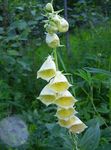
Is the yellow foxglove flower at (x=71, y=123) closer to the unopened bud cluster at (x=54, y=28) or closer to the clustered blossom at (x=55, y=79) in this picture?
the clustered blossom at (x=55, y=79)

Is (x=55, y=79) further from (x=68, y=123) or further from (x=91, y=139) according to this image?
(x=91, y=139)

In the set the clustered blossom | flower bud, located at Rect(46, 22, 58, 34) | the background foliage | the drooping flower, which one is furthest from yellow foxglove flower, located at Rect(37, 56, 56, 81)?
the background foliage

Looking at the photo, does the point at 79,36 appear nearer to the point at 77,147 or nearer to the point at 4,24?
the point at 4,24

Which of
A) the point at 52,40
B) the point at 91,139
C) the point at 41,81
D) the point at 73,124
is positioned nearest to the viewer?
the point at 52,40

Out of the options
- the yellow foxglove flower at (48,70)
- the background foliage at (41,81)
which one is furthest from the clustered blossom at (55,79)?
the background foliage at (41,81)

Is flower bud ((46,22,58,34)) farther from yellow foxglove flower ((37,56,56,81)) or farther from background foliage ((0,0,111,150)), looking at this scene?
background foliage ((0,0,111,150))

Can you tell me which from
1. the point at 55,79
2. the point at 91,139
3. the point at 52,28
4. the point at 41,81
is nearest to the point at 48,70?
the point at 55,79

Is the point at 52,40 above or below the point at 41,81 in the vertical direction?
above
